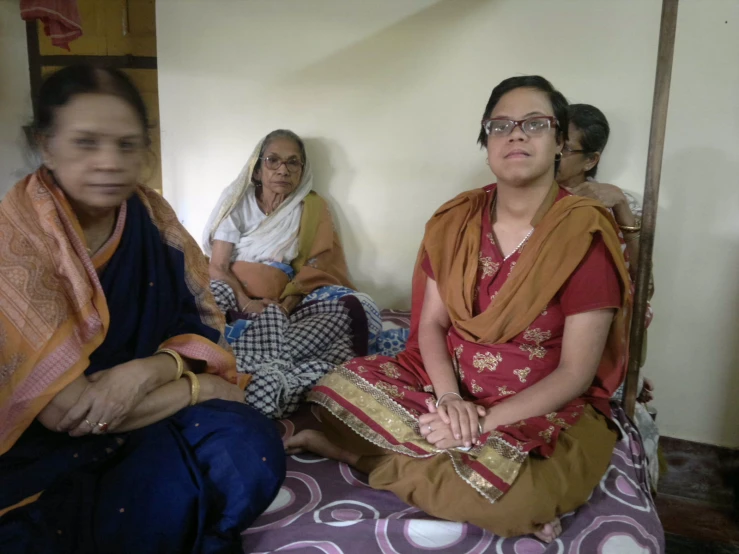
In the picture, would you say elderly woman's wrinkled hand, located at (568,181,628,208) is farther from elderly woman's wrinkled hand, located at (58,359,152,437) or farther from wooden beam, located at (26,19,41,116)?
wooden beam, located at (26,19,41,116)

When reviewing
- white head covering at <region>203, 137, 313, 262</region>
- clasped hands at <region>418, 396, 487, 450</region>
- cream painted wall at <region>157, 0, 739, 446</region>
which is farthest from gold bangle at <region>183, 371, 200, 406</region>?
cream painted wall at <region>157, 0, 739, 446</region>

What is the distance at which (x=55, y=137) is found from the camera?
958mm

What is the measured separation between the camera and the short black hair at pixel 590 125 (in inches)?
83.4

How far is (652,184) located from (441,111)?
4.19 feet

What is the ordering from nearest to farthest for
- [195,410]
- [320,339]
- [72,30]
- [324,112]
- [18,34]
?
[195,410] → [320,339] → [72,30] → [324,112] → [18,34]

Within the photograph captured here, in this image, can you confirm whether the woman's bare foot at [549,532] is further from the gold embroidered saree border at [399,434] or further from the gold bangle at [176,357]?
→ the gold bangle at [176,357]

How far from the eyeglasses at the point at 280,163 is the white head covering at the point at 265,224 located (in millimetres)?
57

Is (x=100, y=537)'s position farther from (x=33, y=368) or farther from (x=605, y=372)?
(x=605, y=372)

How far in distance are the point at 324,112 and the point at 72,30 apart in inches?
48.4

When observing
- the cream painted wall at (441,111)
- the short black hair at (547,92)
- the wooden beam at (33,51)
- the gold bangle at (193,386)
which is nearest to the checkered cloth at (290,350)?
the gold bangle at (193,386)

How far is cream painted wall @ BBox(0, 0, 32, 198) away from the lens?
3627 mm

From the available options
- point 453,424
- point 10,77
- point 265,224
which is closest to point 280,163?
point 265,224

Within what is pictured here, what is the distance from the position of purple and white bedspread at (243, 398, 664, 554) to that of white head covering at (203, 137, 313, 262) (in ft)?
4.85

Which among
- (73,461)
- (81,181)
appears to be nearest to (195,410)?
(73,461)
